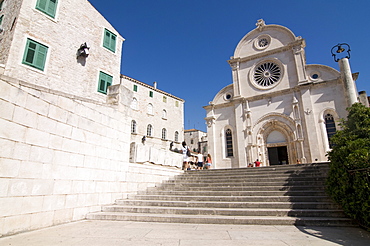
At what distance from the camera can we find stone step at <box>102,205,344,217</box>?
218 inches

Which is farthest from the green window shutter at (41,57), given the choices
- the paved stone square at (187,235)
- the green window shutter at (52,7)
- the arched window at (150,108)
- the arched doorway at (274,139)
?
the arched window at (150,108)

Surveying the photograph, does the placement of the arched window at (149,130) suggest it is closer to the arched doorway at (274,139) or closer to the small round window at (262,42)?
the arched doorway at (274,139)

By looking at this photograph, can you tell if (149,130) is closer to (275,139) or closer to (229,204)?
(275,139)

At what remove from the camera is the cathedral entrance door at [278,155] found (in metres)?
18.4

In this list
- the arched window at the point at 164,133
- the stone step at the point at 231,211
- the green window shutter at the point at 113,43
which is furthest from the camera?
the arched window at the point at 164,133

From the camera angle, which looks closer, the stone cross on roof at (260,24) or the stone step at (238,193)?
the stone step at (238,193)

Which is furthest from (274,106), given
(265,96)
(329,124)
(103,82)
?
(103,82)

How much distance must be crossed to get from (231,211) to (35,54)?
454 inches

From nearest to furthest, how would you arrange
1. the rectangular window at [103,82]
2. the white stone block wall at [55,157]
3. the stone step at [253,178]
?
the white stone block wall at [55,157], the stone step at [253,178], the rectangular window at [103,82]

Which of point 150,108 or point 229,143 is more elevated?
point 150,108

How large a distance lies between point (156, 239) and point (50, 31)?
40.7ft

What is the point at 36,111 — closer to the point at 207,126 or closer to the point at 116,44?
the point at 116,44

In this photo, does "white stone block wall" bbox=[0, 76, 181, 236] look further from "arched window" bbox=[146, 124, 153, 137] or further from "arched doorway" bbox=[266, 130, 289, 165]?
"arched window" bbox=[146, 124, 153, 137]

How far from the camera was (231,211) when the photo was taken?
5.89 metres
